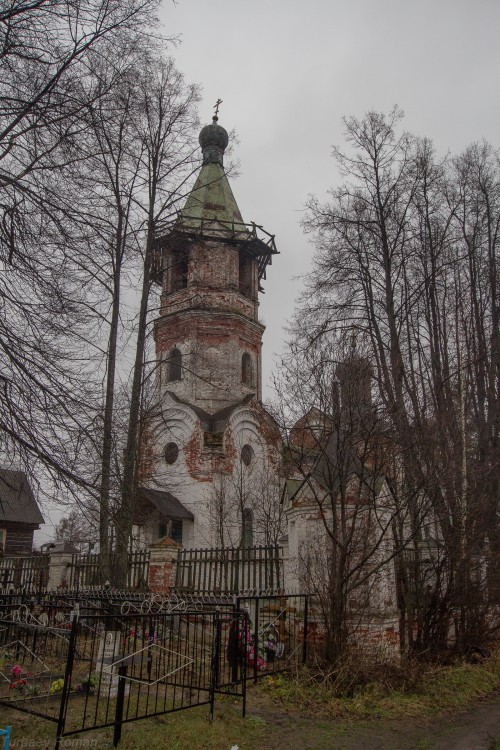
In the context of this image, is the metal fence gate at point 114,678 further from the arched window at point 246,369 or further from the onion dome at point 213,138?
the onion dome at point 213,138

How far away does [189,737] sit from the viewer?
5.71 meters

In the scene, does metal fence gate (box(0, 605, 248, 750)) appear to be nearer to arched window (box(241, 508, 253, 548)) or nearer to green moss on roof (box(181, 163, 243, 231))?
arched window (box(241, 508, 253, 548))

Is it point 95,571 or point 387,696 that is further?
point 95,571

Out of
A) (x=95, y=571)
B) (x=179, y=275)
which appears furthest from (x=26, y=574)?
(x=179, y=275)

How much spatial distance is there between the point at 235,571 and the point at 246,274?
15.3m

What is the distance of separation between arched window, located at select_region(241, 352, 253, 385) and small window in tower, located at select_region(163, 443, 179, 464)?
3.84 metres

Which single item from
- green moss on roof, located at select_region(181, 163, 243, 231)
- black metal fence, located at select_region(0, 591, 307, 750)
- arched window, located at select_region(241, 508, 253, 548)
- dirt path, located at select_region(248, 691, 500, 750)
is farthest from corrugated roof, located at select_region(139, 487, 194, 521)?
dirt path, located at select_region(248, 691, 500, 750)

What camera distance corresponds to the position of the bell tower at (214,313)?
70.8 ft

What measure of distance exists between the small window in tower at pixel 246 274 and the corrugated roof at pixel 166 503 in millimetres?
8976

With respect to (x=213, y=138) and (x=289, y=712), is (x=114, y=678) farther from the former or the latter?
(x=213, y=138)

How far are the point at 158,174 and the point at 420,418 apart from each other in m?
9.52

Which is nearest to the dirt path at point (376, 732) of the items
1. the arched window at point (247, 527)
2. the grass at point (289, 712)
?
the grass at point (289, 712)

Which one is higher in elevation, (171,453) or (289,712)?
(171,453)

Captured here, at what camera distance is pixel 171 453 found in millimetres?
20734
